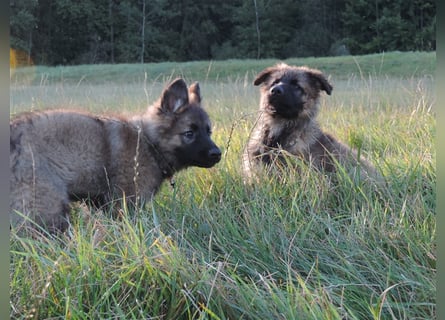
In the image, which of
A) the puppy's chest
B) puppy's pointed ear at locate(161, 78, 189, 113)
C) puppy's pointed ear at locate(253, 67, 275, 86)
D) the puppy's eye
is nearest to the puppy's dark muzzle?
the puppy's eye

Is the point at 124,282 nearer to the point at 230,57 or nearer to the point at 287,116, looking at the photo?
the point at 287,116

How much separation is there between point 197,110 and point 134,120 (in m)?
0.48

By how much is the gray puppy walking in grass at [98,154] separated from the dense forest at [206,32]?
24.1 m

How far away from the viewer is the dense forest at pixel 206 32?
1119 inches

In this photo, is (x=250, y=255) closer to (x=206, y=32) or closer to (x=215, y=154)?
(x=215, y=154)

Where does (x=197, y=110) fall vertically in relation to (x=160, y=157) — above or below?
above

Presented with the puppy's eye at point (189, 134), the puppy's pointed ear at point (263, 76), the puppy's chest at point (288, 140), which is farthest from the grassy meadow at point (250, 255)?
the puppy's pointed ear at point (263, 76)

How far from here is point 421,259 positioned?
2340 millimetres

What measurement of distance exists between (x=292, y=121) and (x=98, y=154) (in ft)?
6.67

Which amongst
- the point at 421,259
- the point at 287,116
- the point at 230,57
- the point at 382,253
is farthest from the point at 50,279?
the point at 230,57

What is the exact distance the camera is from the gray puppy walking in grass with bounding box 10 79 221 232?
3.03 metres

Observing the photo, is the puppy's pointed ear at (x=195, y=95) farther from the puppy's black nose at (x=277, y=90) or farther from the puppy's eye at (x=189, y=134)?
the puppy's black nose at (x=277, y=90)

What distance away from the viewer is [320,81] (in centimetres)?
496

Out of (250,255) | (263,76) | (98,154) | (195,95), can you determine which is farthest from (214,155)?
(263,76)
